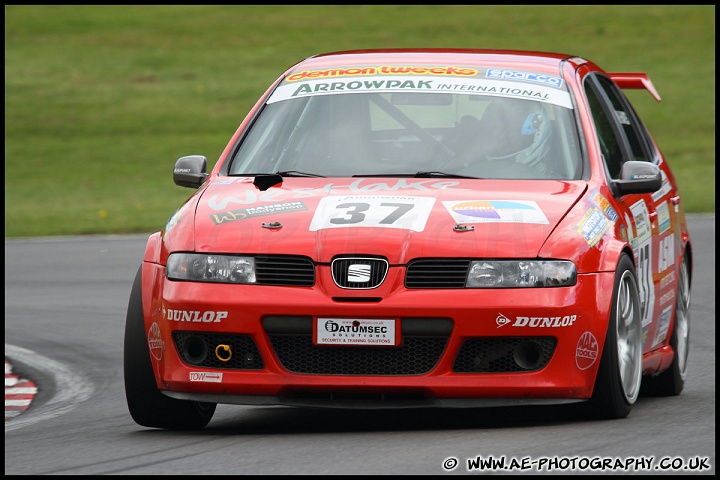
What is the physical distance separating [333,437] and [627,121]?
2.95m

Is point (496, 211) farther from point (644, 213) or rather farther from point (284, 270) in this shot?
point (644, 213)

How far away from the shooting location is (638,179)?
21.3 feet

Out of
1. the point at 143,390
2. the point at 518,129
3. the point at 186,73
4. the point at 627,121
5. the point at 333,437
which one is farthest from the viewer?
the point at 186,73

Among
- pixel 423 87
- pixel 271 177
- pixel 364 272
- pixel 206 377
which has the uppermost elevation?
pixel 423 87

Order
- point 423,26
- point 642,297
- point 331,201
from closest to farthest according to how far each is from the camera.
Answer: point 331,201 → point 642,297 → point 423,26

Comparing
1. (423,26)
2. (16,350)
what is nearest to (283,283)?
(16,350)

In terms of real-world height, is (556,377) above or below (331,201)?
below

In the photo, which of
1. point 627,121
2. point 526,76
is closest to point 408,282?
point 526,76

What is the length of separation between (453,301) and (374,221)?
499 millimetres

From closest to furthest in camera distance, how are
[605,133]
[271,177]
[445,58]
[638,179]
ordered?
1. [638,179]
2. [271,177]
3. [605,133]
4. [445,58]

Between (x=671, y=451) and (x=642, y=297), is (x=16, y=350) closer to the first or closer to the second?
(x=642, y=297)

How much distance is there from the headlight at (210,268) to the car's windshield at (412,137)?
0.97m

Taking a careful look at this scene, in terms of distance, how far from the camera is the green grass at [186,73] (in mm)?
22875

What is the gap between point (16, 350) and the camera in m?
9.61
